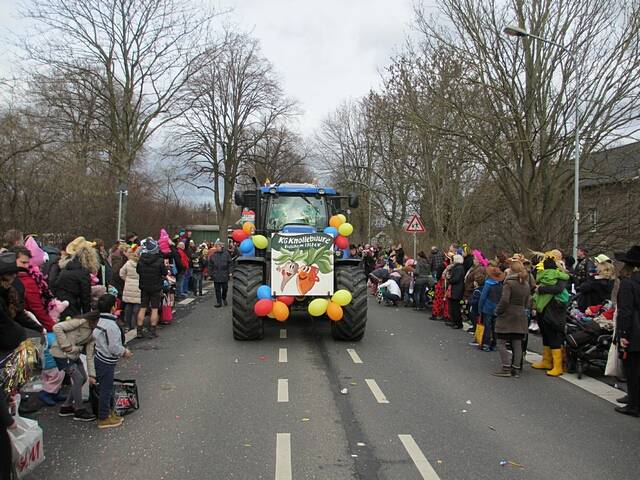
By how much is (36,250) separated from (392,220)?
31.5 metres

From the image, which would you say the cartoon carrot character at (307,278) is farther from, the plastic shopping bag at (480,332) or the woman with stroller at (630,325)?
the woman with stroller at (630,325)

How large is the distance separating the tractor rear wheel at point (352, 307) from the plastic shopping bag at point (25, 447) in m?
6.20

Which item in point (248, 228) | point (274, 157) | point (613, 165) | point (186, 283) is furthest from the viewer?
point (274, 157)

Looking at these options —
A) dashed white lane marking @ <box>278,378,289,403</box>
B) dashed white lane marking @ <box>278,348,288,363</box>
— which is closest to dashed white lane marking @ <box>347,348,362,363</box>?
dashed white lane marking @ <box>278,348,288,363</box>

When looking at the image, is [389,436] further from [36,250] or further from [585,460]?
[36,250]

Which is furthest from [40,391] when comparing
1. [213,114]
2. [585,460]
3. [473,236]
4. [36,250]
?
[213,114]

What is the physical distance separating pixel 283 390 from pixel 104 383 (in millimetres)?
2237

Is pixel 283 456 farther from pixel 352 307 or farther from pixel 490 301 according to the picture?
pixel 490 301

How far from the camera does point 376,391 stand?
6.80 m

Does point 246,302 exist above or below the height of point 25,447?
above

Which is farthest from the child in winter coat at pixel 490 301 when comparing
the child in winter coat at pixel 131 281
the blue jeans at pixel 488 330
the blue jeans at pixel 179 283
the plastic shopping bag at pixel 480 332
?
the blue jeans at pixel 179 283

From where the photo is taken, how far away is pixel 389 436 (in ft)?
17.0

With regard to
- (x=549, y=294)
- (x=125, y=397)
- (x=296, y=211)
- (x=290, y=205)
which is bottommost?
(x=125, y=397)

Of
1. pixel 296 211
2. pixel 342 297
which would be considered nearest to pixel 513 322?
pixel 342 297
